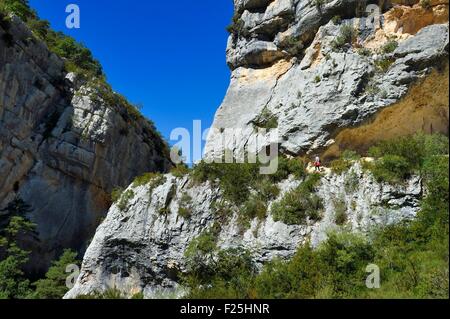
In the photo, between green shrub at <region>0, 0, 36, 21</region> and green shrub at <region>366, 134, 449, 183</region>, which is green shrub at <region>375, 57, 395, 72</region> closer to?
green shrub at <region>366, 134, 449, 183</region>

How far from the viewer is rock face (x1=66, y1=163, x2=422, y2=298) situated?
44.0ft

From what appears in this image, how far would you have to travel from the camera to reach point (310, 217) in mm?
14078

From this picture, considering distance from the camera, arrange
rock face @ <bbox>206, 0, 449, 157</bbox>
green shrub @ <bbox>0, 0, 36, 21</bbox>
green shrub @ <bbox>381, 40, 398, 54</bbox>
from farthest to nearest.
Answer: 1. green shrub @ <bbox>0, 0, 36, 21</bbox>
2. green shrub @ <bbox>381, 40, 398, 54</bbox>
3. rock face @ <bbox>206, 0, 449, 157</bbox>

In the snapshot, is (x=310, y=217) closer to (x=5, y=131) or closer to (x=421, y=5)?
(x=421, y=5)

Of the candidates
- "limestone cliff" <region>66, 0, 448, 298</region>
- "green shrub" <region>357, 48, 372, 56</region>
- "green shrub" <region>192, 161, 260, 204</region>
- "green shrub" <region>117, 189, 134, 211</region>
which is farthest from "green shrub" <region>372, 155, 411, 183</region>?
"green shrub" <region>117, 189, 134, 211</region>

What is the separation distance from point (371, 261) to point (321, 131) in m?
7.31

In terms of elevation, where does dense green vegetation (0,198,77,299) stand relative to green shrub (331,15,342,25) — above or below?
below

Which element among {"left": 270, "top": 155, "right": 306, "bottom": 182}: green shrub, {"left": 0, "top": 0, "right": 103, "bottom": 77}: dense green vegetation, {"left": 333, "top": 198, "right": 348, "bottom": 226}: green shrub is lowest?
{"left": 333, "top": 198, "right": 348, "bottom": 226}: green shrub

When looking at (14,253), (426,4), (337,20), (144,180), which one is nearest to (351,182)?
(144,180)

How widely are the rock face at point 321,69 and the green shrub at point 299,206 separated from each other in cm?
358

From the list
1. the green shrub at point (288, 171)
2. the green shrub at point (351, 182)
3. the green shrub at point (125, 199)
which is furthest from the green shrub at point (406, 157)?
the green shrub at point (125, 199)

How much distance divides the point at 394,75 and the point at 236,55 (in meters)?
10.9

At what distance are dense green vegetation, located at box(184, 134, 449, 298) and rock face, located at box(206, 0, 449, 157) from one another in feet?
5.75

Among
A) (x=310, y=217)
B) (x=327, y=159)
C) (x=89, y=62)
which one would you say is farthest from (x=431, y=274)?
(x=89, y=62)
